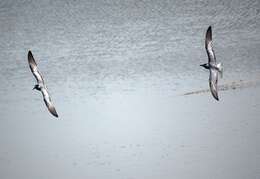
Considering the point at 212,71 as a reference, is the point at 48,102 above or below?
above

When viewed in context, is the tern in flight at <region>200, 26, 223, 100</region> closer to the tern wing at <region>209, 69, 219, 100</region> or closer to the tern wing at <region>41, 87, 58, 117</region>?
the tern wing at <region>209, 69, 219, 100</region>

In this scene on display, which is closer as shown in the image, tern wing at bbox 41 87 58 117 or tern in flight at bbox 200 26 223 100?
→ tern in flight at bbox 200 26 223 100

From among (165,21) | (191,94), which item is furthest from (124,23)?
(191,94)

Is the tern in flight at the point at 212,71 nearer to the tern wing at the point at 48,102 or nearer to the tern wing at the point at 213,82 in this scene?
the tern wing at the point at 213,82

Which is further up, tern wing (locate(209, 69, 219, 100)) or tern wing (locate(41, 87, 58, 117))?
tern wing (locate(41, 87, 58, 117))

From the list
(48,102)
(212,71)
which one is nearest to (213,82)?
(212,71)

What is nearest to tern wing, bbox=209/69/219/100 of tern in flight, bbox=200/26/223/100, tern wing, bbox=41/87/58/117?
tern in flight, bbox=200/26/223/100

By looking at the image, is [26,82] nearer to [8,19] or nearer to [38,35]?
[38,35]

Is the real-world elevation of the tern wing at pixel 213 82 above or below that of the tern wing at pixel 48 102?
below

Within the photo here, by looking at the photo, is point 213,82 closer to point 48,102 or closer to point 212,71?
point 212,71

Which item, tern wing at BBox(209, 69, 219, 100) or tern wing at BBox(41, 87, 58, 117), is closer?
tern wing at BBox(209, 69, 219, 100)

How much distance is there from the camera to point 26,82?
6.44 meters

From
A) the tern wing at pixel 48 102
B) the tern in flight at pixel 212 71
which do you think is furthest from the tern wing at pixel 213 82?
the tern wing at pixel 48 102

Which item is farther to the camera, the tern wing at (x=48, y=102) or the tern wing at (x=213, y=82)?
the tern wing at (x=48, y=102)
